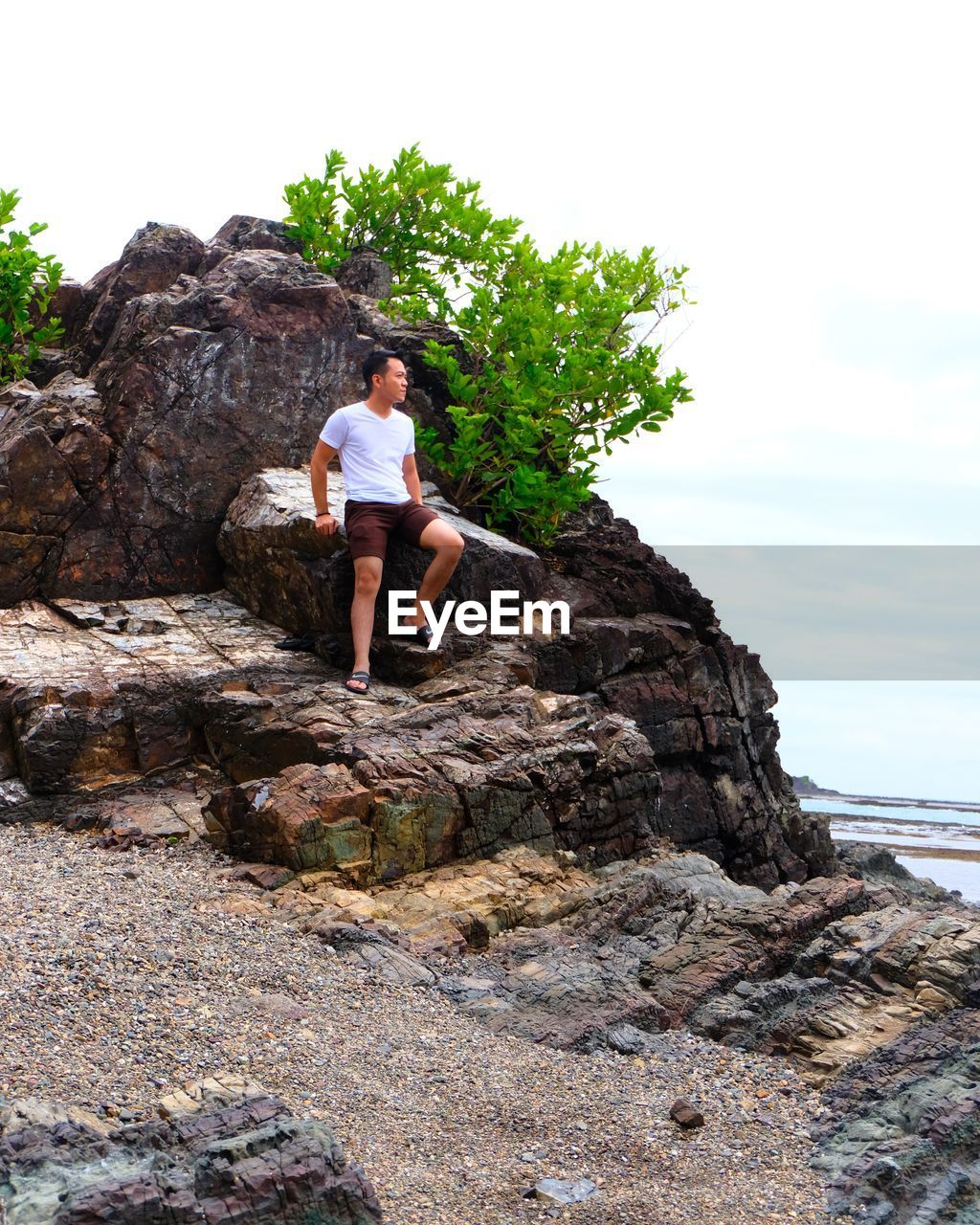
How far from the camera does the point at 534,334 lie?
16172 mm

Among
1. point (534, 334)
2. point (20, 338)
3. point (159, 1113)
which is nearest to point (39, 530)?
point (20, 338)

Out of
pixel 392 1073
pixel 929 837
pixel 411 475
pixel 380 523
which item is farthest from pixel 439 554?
pixel 929 837

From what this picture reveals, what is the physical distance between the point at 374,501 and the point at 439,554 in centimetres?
93

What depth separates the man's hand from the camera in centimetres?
1315

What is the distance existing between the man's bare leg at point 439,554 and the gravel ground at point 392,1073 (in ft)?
16.7

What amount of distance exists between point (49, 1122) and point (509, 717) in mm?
7106

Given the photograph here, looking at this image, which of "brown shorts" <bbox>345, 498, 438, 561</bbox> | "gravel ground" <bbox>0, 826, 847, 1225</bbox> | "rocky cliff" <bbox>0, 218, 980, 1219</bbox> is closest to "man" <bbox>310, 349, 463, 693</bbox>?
"brown shorts" <bbox>345, 498, 438, 561</bbox>

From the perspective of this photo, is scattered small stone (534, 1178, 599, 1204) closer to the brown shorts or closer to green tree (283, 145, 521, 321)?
the brown shorts

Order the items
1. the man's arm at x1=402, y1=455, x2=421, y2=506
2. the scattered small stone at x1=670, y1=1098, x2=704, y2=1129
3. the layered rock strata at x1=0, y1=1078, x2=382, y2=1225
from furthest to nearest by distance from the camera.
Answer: the man's arm at x1=402, y1=455, x2=421, y2=506
the scattered small stone at x1=670, y1=1098, x2=704, y2=1129
the layered rock strata at x1=0, y1=1078, x2=382, y2=1225

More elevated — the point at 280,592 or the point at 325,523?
the point at 325,523

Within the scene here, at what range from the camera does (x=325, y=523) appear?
13.1 metres

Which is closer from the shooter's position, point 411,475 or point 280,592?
point 411,475

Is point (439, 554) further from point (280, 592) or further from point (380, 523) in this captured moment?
point (280, 592)

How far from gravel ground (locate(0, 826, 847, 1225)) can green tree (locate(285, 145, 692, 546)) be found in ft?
28.8
